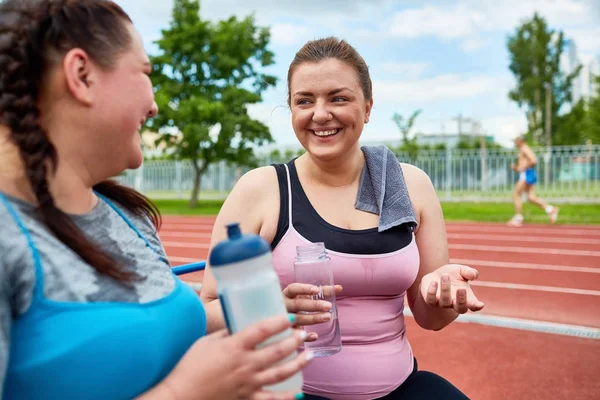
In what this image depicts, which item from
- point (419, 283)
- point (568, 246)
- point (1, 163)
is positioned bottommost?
point (568, 246)

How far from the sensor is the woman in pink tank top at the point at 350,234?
6.03 ft

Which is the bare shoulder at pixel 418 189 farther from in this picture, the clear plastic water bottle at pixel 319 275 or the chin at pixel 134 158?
the chin at pixel 134 158

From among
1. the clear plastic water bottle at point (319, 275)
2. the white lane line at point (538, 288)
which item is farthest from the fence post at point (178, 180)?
the clear plastic water bottle at point (319, 275)

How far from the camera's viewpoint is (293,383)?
3.60 ft

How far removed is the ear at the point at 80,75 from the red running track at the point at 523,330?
3.15 m

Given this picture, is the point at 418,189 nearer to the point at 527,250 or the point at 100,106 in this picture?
the point at 100,106

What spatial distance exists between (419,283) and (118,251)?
126 cm

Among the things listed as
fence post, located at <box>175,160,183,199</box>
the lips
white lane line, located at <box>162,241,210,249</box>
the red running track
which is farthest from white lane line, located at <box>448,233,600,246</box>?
fence post, located at <box>175,160,183,199</box>

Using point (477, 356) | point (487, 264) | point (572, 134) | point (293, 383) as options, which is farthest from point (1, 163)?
point (572, 134)

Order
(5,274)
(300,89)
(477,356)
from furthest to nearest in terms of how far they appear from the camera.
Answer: (477,356) → (300,89) → (5,274)

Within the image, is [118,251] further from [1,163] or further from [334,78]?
[334,78]

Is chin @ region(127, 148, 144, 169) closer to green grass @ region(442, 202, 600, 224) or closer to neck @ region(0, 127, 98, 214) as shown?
neck @ region(0, 127, 98, 214)

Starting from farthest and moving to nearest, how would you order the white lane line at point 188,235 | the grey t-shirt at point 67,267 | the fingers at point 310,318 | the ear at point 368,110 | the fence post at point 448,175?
the fence post at point 448,175
the white lane line at point 188,235
the ear at point 368,110
the fingers at point 310,318
the grey t-shirt at point 67,267

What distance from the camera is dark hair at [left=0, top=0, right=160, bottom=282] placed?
1040mm
